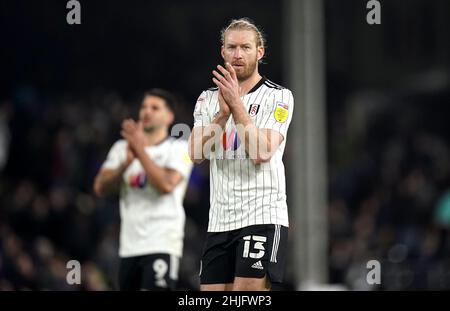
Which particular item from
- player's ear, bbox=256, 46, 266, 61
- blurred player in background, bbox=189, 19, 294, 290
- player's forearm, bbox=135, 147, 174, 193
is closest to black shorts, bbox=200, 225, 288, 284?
blurred player in background, bbox=189, 19, 294, 290

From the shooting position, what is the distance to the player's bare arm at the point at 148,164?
9.82 meters

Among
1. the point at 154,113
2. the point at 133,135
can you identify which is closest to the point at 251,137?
the point at 133,135

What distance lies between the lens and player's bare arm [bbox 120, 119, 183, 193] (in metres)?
9.82

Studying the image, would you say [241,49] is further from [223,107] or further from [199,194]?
[199,194]

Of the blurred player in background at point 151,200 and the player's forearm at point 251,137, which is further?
the blurred player in background at point 151,200

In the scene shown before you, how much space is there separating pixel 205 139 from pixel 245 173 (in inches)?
13.3

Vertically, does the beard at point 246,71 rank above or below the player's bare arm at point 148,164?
above

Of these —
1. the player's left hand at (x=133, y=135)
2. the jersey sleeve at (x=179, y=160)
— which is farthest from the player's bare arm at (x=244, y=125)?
the jersey sleeve at (x=179, y=160)

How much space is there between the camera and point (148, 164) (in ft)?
32.4

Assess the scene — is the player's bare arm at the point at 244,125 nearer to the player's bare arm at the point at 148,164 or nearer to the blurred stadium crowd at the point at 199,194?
the player's bare arm at the point at 148,164

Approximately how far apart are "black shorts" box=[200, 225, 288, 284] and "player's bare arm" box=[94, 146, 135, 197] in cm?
249

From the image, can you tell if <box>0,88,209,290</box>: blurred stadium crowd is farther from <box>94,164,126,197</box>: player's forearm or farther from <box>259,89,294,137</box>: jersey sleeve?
<box>259,89,294,137</box>: jersey sleeve

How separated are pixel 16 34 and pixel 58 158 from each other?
2158 mm

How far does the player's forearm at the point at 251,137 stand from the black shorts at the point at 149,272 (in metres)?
2.87
